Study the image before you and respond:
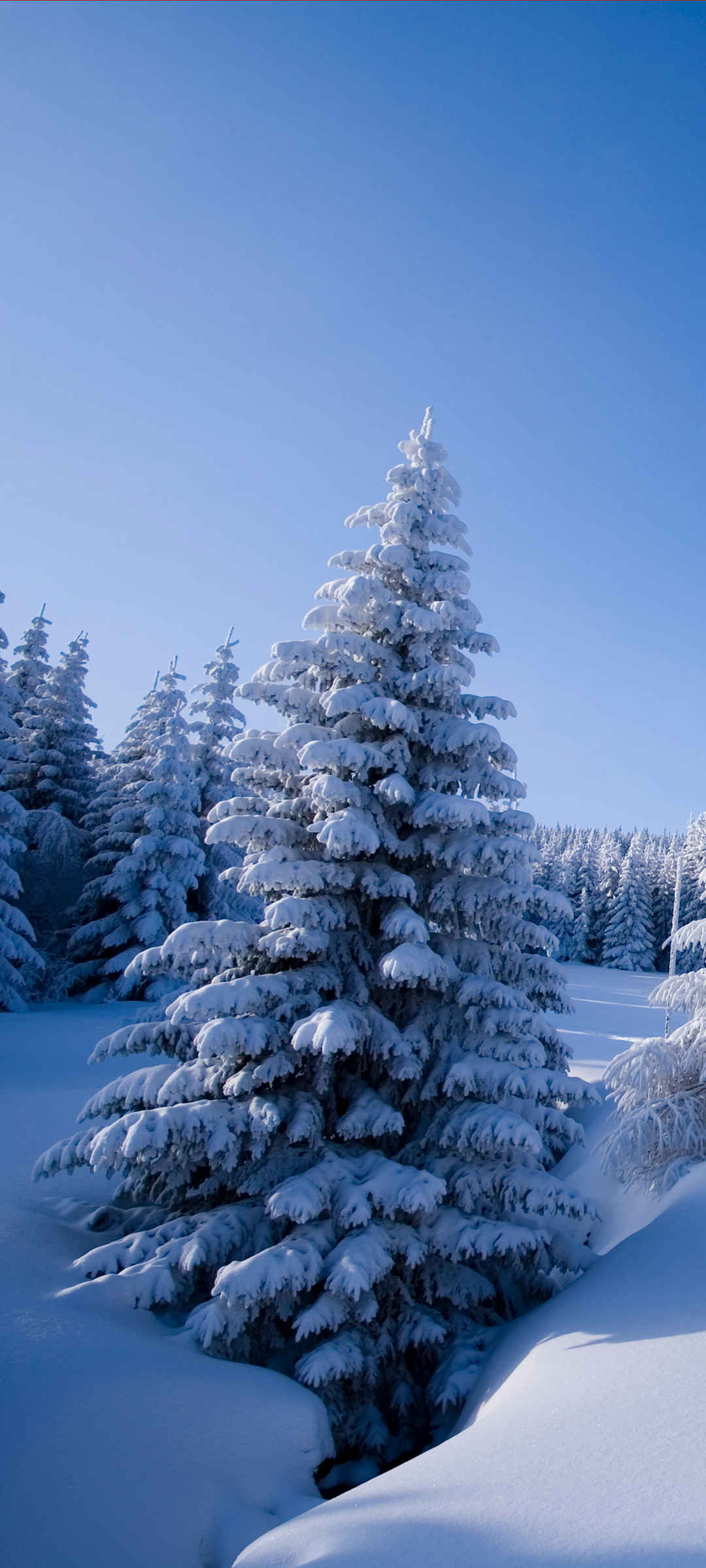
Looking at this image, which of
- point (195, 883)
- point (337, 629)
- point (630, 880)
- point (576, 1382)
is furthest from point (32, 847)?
point (630, 880)

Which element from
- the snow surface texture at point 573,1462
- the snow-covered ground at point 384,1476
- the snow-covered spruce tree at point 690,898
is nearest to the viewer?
the snow surface texture at point 573,1462

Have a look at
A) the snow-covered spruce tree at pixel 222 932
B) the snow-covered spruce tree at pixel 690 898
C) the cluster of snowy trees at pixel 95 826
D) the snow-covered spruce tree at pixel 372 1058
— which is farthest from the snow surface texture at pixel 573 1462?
the snow-covered spruce tree at pixel 690 898

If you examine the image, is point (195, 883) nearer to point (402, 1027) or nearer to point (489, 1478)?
point (402, 1027)

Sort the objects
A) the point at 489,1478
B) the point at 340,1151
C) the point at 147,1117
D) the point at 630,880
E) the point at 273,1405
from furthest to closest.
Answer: the point at 630,880, the point at 340,1151, the point at 147,1117, the point at 273,1405, the point at 489,1478

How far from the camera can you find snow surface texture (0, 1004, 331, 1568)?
17.4 ft

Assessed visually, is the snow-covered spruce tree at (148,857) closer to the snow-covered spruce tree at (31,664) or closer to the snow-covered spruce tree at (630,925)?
the snow-covered spruce tree at (31,664)

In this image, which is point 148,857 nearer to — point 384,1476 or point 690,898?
point 384,1476

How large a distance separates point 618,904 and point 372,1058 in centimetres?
5772

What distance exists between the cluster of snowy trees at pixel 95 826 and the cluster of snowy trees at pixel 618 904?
34900mm

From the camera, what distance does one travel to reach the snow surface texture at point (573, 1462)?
392 cm

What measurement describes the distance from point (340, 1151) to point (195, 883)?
17.5 metres

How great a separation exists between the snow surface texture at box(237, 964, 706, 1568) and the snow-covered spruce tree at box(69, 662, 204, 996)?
1835 cm

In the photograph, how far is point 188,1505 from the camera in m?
5.59

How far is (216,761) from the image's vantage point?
27.3 metres
